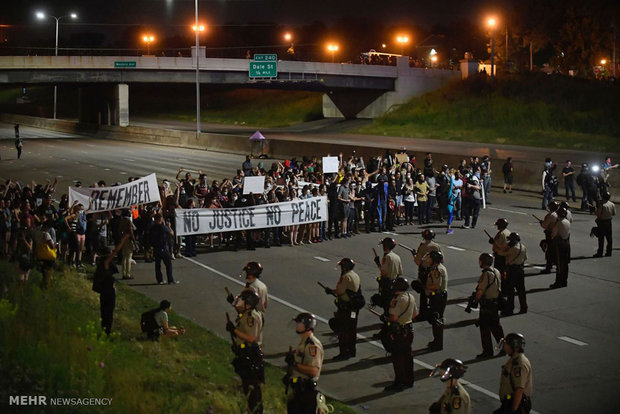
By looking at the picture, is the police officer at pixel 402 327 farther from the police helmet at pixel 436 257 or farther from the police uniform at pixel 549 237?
the police uniform at pixel 549 237

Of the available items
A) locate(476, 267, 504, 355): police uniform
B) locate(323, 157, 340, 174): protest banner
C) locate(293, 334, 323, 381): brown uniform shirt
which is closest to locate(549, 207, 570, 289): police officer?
locate(476, 267, 504, 355): police uniform

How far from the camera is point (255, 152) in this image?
1950 inches

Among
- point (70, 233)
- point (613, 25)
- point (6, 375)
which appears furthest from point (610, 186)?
point (613, 25)

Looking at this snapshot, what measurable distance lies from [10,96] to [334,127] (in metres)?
78.5

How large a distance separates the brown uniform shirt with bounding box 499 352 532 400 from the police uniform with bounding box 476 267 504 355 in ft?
12.7

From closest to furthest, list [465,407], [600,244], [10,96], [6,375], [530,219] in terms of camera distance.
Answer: [465,407] → [6,375] → [600,244] → [530,219] → [10,96]

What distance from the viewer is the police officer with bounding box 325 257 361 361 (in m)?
12.9

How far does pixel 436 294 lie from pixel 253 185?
30.0 ft

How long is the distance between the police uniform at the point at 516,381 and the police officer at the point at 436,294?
439 centimetres

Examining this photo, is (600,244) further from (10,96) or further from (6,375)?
(10,96)

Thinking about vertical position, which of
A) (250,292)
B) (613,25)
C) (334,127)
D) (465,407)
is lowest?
(465,407)

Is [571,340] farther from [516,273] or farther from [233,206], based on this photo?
[233,206]

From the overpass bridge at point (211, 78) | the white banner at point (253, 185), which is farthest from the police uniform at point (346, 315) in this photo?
the overpass bridge at point (211, 78)

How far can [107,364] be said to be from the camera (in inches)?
408
